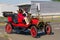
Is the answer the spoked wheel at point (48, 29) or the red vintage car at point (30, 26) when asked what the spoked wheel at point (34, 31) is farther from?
the spoked wheel at point (48, 29)

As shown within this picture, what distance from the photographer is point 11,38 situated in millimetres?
15758

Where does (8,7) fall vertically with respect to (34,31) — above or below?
below

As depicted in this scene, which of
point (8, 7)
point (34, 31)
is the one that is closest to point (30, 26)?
point (34, 31)

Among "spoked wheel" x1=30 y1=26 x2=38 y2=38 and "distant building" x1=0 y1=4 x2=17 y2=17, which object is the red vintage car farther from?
"distant building" x1=0 y1=4 x2=17 y2=17

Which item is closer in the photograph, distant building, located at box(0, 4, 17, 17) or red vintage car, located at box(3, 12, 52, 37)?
red vintage car, located at box(3, 12, 52, 37)

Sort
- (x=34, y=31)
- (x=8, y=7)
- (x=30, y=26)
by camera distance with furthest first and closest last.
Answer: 1. (x=8, y=7)
2. (x=30, y=26)
3. (x=34, y=31)

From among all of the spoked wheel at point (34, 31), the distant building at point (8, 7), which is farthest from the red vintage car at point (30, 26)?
the distant building at point (8, 7)

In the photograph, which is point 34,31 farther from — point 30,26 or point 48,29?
point 48,29

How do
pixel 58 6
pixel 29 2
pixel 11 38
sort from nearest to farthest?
1. pixel 11 38
2. pixel 29 2
3. pixel 58 6

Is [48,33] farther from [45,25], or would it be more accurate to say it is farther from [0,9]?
[0,9]

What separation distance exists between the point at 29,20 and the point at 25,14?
2.38 feet

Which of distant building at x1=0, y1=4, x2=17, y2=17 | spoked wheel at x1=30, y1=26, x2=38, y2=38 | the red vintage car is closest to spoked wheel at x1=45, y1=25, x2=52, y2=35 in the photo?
the red vintage car

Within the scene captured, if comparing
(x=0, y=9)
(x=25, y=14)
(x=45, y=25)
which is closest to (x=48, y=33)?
(x=45, y=25)

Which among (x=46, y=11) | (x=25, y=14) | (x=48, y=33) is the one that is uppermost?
(x=25, y=14)
